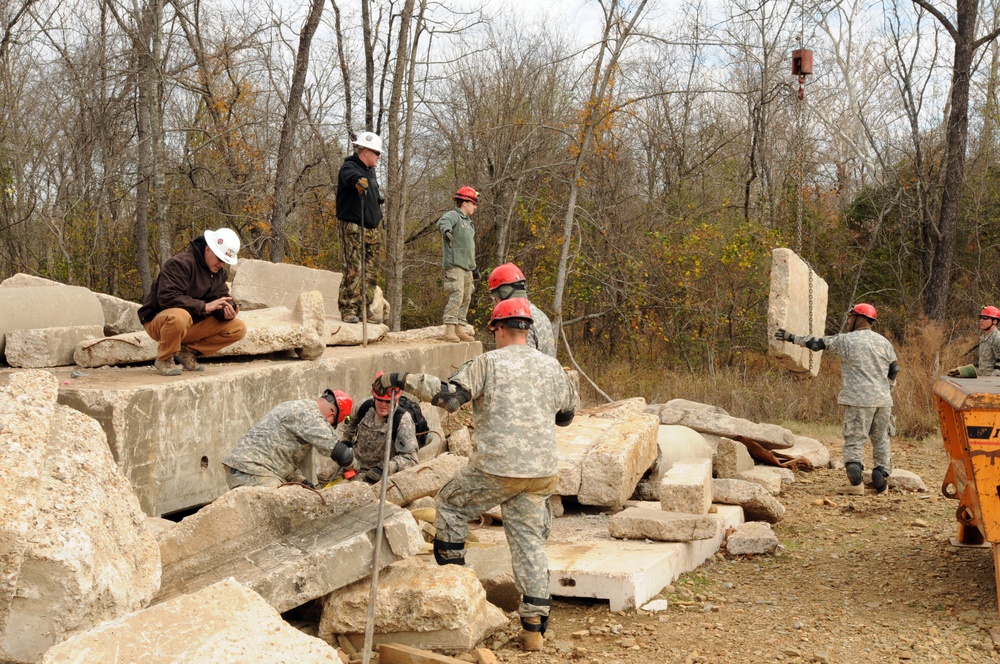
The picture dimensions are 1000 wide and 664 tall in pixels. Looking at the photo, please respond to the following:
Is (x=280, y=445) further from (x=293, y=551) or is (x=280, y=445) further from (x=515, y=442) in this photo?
(x=515, y=442)

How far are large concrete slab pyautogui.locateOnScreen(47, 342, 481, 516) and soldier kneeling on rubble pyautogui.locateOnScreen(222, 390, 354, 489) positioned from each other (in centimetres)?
68

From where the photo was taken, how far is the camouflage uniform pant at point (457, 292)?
10805 mm

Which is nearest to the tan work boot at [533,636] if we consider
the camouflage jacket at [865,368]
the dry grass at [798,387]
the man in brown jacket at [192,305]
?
the man in brown jacket at [192,305]

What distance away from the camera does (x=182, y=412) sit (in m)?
7.36

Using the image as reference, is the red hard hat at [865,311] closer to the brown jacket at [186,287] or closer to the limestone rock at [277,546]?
the limestone rock at [277,546]

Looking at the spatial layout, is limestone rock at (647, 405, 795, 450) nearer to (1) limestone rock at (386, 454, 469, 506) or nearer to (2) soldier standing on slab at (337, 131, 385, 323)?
(2) soldier standing on slab at (337, 131, 385, 323)

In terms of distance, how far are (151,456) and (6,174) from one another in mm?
10941

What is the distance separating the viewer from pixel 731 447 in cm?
989

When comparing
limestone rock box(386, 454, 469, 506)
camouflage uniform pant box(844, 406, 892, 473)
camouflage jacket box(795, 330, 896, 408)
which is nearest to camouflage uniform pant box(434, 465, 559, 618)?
limestone rock box(386, 454, 469, 506)

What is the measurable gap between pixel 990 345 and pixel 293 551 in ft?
28.7

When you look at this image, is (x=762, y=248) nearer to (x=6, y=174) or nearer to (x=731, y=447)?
(x=731, y=447)

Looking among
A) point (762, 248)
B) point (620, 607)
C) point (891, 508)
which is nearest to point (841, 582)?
point (620, 607)

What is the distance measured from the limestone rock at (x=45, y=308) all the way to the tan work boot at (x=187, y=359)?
1.22 meters

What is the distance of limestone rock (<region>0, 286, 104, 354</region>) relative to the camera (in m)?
8.09
